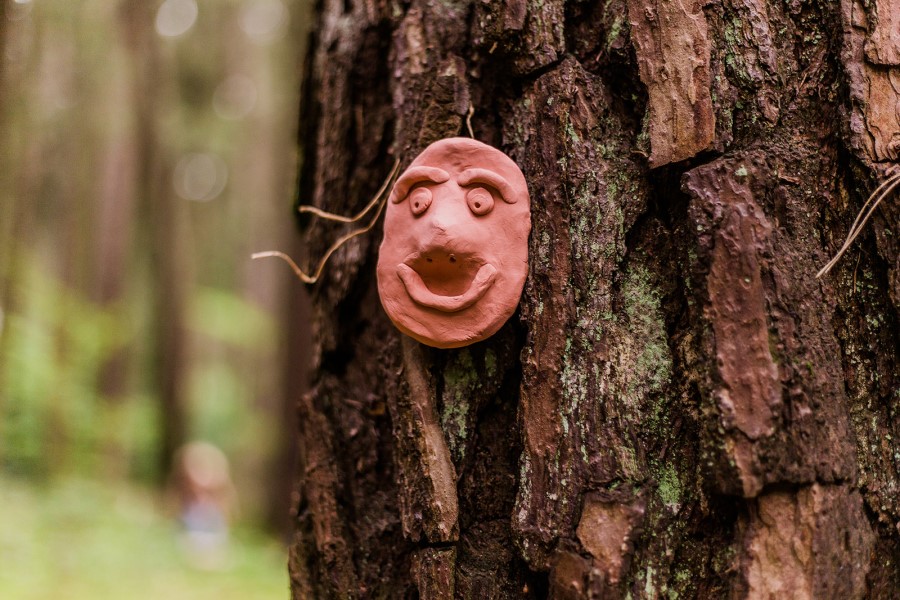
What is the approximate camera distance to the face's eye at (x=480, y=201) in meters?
1.44

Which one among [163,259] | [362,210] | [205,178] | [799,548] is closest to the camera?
[799,548]

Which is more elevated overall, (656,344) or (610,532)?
(656,344)

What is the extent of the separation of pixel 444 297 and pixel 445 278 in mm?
56

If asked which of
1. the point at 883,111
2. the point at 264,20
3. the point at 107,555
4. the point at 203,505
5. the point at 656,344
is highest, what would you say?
the point at 264,20

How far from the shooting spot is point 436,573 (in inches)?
53.6

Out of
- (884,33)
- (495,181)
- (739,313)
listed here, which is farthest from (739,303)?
(884,33)

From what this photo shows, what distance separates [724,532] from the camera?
1.25 meters

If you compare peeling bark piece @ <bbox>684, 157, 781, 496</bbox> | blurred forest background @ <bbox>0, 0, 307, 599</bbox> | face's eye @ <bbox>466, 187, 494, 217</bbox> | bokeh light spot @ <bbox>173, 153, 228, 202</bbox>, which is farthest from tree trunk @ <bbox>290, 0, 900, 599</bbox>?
bokeh light spot @ <bbox>173, 153, 228, 202</bbox>

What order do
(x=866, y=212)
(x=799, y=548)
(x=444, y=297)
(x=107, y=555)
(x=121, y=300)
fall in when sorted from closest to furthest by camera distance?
1. (x=799, y=548)
2. (x=866, y=212)
3. (x=444, y=297)
4. (x=107, y=555)
5. (x=121, y=300)

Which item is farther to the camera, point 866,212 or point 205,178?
point 205,178

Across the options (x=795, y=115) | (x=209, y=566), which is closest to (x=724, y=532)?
(x=795, y=115)

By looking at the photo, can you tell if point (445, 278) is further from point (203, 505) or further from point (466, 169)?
point (203, 505)

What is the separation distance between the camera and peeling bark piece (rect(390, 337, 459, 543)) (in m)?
1.39

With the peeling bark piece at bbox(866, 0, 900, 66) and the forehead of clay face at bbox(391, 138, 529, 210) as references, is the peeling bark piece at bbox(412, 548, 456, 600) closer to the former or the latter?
the forehead of clay face at bbox(391, 138, 529, 210)
